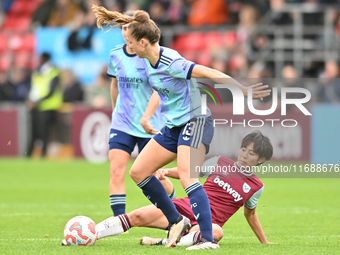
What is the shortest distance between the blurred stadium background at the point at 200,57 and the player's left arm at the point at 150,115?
21.1ft

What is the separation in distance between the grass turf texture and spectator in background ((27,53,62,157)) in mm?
1716

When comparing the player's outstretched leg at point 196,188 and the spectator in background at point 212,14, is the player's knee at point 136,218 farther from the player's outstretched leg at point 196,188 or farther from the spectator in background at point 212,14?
the spectator in background at point 212,14

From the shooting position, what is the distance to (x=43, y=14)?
2058 centimetres

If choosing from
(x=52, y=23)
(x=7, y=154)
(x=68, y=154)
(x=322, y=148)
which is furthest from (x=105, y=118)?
(x=52, y=23)

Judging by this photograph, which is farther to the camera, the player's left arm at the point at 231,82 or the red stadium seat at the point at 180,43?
the red stadium seat at the point at 180,43

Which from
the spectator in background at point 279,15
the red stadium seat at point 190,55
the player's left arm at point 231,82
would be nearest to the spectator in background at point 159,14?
the red stadium seat at point 190,55

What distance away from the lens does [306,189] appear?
11.1 m

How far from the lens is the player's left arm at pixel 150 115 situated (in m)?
5.73

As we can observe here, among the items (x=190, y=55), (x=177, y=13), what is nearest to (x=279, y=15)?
(x=190, y=55)

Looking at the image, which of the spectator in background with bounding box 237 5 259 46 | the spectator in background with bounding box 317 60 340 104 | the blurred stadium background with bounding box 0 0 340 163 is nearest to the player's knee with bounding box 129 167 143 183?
the blurred stadium background with bounding box 0 0 340 163

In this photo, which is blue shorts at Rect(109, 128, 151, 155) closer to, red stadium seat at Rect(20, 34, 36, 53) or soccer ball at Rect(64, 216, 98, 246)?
soccer ball at Rect(64, 216, 98, 246)

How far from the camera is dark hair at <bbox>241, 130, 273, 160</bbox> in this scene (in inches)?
214

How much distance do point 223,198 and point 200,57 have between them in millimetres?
11094

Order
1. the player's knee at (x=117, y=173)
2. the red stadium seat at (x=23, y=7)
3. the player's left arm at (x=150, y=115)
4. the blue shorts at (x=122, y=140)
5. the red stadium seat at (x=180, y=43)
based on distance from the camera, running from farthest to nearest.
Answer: the red stadium seat at (x=23, y=7) < the red stadium seat at (x=180, y=43) < the blue shorts at (x=122, y=140) < the player's knee at (x=117, y=173) < the player's left arm at (x=150, y=115)
